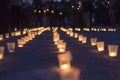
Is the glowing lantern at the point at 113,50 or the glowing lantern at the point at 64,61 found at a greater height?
the glowing lantern at the point at 64,61

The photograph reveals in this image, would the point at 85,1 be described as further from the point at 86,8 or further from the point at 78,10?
the point at 78,10

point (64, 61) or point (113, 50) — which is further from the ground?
point (64, 61)

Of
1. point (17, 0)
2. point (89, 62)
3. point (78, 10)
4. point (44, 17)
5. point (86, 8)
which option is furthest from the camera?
point (44, 17)

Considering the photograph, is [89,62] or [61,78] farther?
[89,62]

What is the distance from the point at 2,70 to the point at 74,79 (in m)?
2.18

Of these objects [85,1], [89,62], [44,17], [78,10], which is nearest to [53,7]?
[44,17]

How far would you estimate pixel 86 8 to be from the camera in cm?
5225

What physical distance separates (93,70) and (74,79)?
1636 millimetres

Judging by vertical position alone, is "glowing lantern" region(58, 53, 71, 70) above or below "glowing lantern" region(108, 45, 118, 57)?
above

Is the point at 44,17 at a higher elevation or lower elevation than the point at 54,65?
lower

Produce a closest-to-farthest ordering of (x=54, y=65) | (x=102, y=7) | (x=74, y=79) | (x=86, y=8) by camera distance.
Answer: (x=74, y=79)
(x=54, y=65)
(x=86, y=8)
(x=102, y=7)

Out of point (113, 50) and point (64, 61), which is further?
point (113, 50)

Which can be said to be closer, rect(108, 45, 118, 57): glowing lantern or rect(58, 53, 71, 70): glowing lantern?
rect(58, 53, 71, 70): glowing lantern

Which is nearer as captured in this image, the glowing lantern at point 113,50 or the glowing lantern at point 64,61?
the glowing lantern at point 64,61
